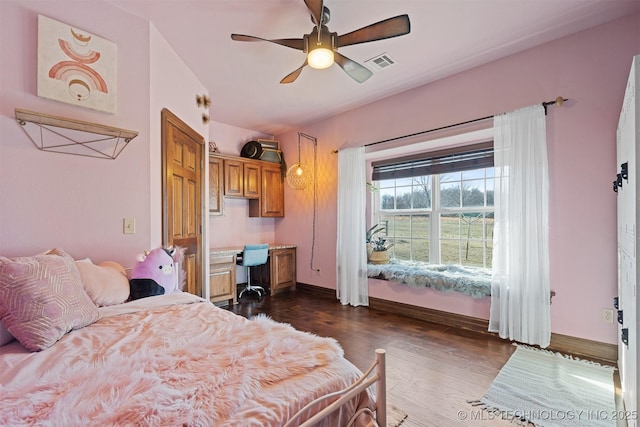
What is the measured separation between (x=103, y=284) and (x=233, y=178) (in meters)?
2.86

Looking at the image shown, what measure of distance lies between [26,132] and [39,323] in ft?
4.06

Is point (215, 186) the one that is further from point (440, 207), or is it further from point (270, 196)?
point (440, 207)

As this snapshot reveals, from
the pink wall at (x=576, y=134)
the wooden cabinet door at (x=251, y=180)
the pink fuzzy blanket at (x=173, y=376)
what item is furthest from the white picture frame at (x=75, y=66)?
the pink wall at (x=576, y=134)

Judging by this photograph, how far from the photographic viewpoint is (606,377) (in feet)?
6.87

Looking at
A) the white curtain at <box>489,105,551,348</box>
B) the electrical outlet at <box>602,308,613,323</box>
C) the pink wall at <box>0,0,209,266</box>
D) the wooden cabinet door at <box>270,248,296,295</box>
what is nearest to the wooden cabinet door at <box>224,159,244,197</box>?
the wooden cabinet door at <box>270,248,296,295</box>

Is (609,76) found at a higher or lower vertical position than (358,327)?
higher

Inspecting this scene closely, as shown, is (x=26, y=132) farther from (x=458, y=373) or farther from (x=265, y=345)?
(x=458, y=373)

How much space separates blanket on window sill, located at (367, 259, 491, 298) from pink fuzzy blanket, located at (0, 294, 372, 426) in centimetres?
239

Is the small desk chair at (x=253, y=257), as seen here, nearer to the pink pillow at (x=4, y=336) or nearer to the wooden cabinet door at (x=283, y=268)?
the wooden cabinet door at (x=283, y=268)

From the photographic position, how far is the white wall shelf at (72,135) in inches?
68.3

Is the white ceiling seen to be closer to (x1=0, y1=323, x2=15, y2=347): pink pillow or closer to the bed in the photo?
the bed

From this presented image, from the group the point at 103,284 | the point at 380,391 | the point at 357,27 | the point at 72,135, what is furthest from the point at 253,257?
the point at 380,391

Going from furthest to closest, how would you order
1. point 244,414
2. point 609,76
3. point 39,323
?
point 609,76 → point 39,323 → point 244,414

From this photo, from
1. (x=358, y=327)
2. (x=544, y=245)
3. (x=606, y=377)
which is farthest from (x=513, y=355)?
(x=358, y=327)
